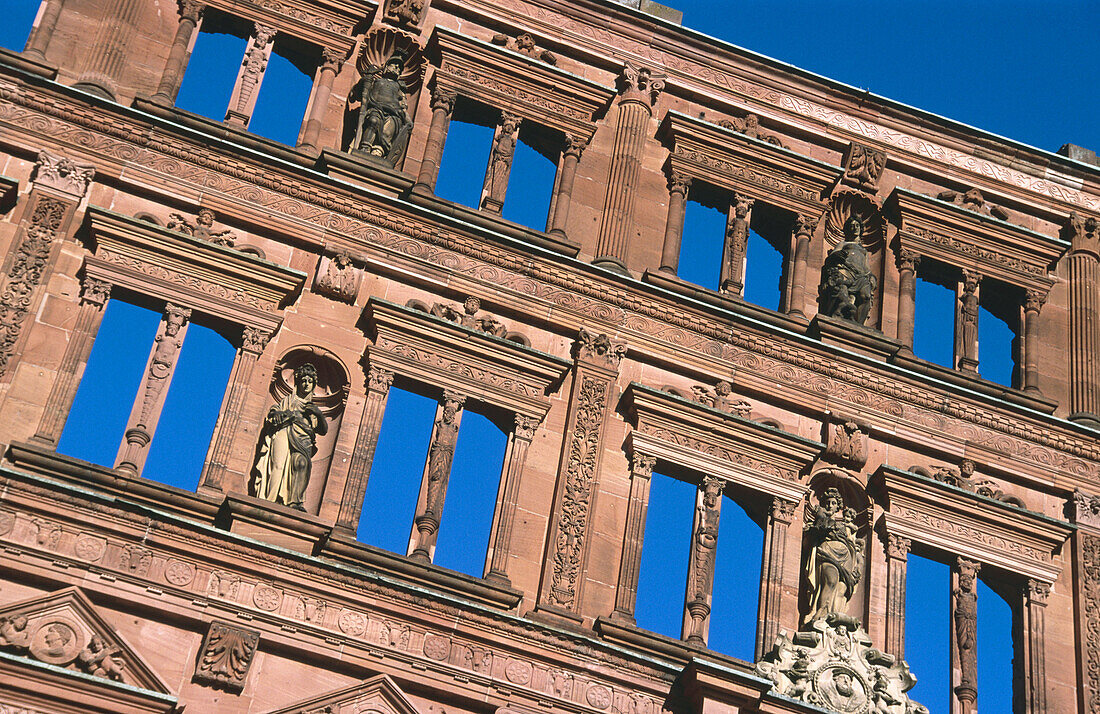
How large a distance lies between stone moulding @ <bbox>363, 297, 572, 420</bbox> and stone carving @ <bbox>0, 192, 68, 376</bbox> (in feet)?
13.4

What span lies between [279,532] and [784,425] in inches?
289

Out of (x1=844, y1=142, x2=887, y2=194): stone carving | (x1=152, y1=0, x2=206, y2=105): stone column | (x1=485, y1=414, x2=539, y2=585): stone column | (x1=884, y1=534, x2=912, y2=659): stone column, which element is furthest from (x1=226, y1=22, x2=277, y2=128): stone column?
(x1=884, y1=534, x2=912, y2=659): stone column

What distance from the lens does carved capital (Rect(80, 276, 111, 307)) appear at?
865 inches

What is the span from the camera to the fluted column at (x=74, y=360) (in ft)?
68.7

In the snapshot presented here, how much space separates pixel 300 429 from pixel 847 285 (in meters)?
8.69

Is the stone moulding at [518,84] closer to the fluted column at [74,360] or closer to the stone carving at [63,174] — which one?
the stone carving at [63,174]

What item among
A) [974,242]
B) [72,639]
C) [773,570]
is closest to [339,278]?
[72,639]

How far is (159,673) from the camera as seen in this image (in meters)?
19.5

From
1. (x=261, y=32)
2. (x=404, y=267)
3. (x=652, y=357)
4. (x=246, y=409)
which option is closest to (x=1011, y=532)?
(x=652, y=357)

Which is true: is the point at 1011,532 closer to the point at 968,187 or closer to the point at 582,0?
the point at 968,187

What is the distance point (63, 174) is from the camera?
22672 millimetres

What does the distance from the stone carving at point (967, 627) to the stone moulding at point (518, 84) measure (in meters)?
8.26

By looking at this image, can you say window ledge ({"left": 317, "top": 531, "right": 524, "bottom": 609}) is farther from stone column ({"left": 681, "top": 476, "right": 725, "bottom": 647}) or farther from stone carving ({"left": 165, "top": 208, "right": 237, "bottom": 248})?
stone carving ({"left": 165, "top": 208, "right": 237, "bottom": 248})

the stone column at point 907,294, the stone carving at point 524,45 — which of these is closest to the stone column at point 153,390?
the stone carving at point 524,45
